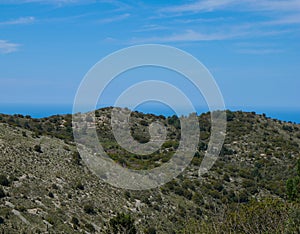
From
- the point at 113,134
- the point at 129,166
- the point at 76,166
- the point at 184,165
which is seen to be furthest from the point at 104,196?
the point at 113,134

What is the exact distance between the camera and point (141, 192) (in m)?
36.9

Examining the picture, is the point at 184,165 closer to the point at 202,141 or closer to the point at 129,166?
the point at 129,166

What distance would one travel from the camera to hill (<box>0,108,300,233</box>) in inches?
918

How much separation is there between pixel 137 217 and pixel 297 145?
3620cm

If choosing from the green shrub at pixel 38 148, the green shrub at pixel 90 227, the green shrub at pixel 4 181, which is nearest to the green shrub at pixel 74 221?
the green shrub at pixel 90 227

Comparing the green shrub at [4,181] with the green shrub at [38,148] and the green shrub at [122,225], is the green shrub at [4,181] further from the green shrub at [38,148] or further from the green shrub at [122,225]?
the green shrub at [38,148]

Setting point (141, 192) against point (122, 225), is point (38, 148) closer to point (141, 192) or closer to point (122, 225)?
point (141, 192)

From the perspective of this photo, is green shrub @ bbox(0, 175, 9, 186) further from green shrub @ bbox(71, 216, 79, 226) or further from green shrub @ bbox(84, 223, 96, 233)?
green shrub @ bbox(84, 223, 96, 233)

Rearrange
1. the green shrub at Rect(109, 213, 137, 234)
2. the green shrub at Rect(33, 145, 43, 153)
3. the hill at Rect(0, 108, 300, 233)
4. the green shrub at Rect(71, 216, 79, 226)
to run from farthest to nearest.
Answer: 1. the green shrub at Rect(33, 145, 43, 153)
2. the green shrub at Rect(71, 216, 79, 226)
3. the green shrub at Rect(109, 213, 137, 234)
4. the hill at Rect(0, 108, 300, 233)

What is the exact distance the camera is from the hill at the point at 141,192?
76.5 ft

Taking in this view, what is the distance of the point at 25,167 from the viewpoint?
32.5 meters

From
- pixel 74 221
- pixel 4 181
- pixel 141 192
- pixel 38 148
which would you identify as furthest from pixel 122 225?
pixel 38 148

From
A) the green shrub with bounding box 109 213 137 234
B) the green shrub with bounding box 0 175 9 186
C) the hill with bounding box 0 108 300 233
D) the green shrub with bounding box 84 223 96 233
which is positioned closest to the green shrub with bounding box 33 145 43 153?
the hill with bounding box 0 108 300 233

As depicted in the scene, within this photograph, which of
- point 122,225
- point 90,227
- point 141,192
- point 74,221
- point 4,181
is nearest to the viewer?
point 122,225
